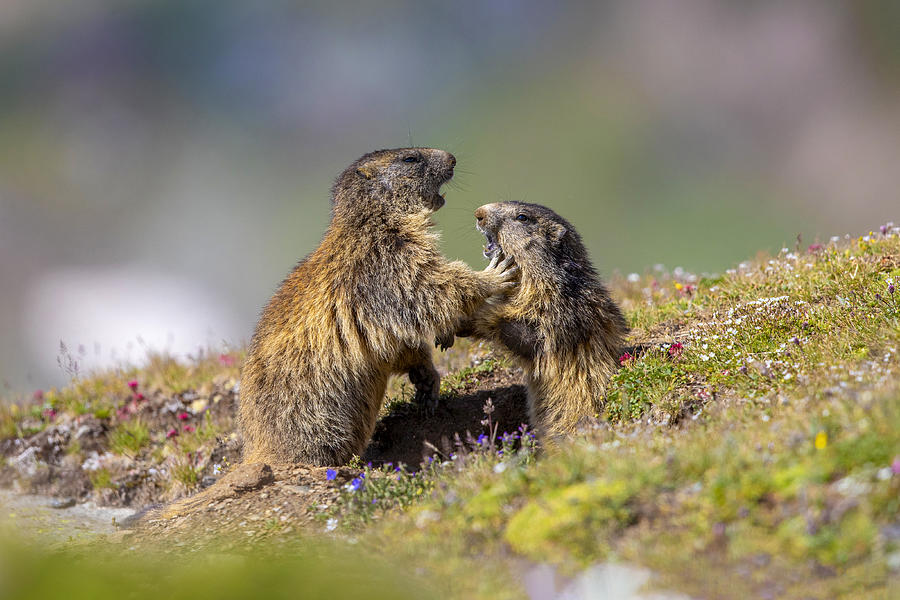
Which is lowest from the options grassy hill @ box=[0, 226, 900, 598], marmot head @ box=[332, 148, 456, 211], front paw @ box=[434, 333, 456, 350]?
grassy hill @ box=[0, 226, 900, 598]

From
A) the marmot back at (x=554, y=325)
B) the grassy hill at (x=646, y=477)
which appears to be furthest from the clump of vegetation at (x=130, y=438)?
the marmot back at (x=554, y=325)

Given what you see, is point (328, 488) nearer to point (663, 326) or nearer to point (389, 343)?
point (389, 343)

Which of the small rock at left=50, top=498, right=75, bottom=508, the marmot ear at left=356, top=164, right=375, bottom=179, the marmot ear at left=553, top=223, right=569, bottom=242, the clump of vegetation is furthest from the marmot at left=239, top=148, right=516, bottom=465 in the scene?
the small rock at left=50, top=498, right=75, bottom=508

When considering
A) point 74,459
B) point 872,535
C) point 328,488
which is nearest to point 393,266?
point 328,488

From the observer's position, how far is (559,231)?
8.21 m

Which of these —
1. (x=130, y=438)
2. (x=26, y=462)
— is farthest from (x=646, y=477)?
(x=26, y=462)

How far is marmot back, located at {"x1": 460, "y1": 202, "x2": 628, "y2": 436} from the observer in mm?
7676

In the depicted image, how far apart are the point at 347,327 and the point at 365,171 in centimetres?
182

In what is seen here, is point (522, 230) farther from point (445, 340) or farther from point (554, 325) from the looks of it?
point (445, 340)

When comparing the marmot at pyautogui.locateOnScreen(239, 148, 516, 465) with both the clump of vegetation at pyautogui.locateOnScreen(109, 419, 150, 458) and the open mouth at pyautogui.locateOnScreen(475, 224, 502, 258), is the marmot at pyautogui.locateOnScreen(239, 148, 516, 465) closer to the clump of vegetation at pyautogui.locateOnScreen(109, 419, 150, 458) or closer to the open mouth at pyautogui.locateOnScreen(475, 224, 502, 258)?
the open mouth at pyautogui.locateOnScreen(475, 224, 502, 258)

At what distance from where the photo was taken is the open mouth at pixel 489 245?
8.43 metres

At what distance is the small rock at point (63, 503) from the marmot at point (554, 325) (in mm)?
5821

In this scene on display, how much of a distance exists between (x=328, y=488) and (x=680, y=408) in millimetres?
3210

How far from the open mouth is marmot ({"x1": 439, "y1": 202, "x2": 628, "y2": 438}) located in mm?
179
